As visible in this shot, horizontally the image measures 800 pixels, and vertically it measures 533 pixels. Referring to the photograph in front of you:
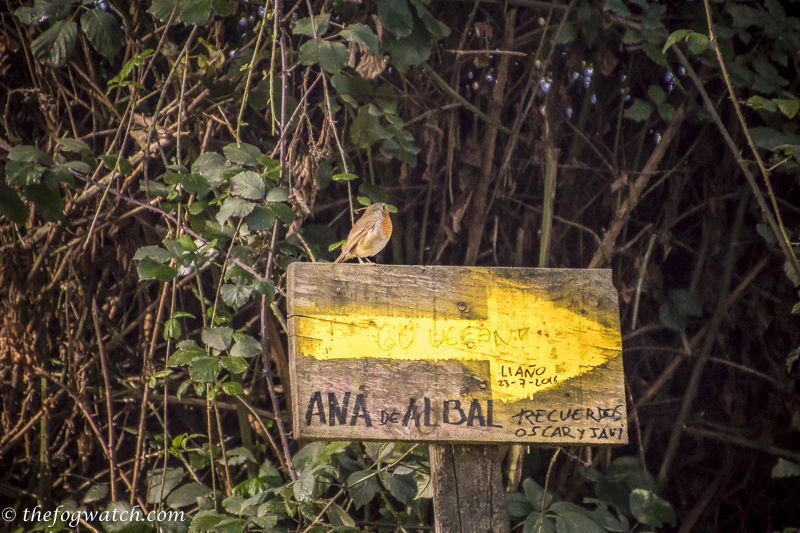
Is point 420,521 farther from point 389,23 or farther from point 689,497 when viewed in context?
point 389,23

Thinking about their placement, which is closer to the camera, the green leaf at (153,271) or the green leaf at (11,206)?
the green leaf at (11,206)

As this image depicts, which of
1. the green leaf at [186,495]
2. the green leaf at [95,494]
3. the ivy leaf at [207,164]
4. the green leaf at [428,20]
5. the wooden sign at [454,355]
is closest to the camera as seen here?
the wooden sign at [454,355]

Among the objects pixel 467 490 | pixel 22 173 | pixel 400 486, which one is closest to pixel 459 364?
pixel 467 490

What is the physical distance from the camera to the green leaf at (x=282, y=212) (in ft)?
5.89

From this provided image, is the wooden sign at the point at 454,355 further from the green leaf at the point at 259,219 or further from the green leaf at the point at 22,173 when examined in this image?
the green leaf at the point at 22,173

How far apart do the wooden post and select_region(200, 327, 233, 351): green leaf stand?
1.58ft

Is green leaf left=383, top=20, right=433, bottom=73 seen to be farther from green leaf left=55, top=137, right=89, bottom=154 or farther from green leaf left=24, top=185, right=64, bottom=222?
green leaf left=24, top=185, right=64, bottom=222

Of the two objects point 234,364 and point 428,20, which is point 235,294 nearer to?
point 234,364

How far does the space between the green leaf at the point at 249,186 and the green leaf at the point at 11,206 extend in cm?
54

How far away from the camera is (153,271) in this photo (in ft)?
5.76

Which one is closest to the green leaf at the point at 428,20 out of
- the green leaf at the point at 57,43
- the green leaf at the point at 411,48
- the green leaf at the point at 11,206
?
the green leaf at the point at 411,48

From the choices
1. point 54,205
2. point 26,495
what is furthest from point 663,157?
point 26,495

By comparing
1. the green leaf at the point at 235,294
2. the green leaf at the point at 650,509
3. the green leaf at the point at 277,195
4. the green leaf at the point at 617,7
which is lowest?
the green leaf at the point at 650,509

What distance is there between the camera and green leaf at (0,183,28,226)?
55.1 inches
